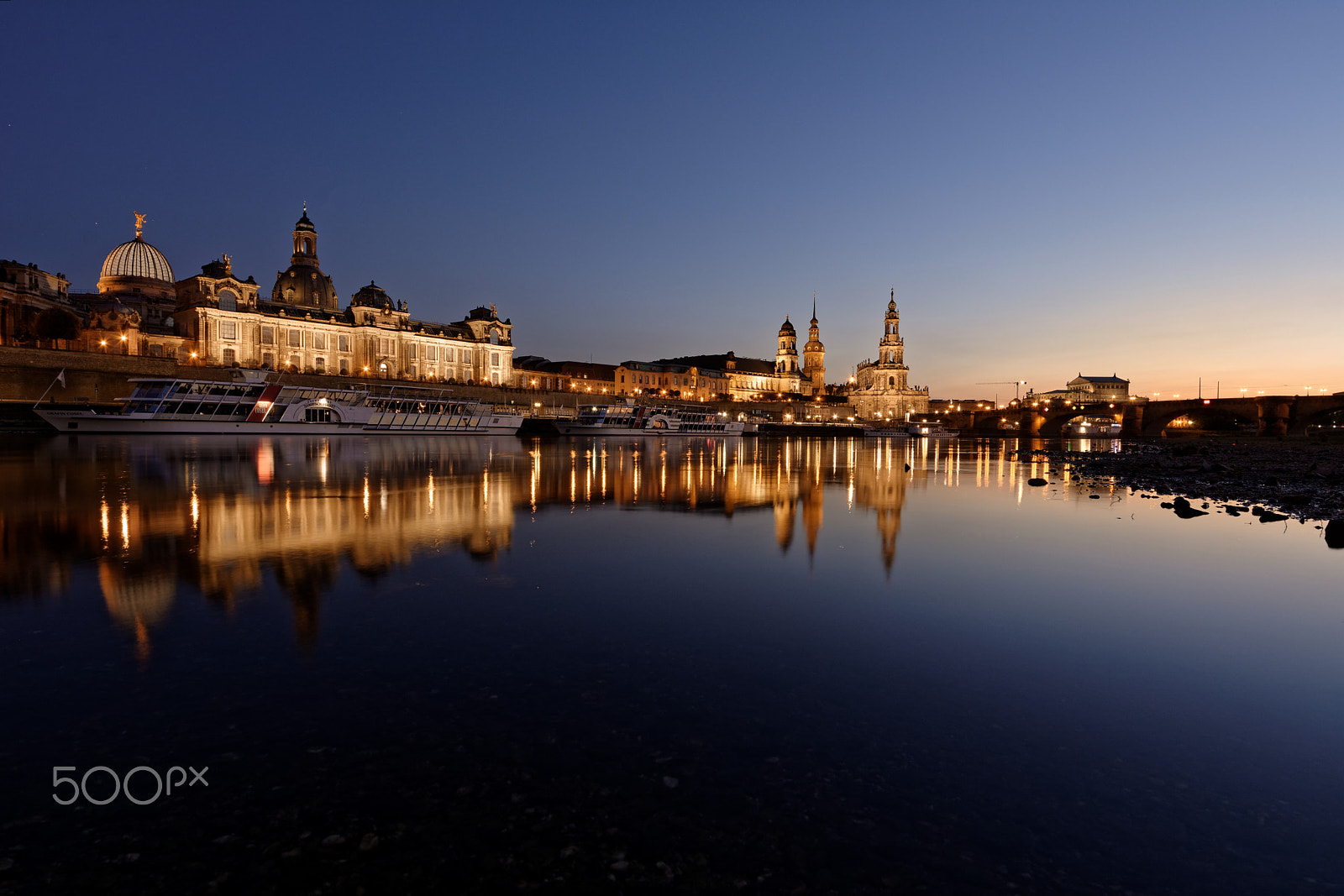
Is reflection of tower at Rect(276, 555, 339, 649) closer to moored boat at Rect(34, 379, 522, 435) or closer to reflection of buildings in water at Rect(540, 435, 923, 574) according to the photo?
reflection of buildings in water at Rect(540, 435, 923, 574)

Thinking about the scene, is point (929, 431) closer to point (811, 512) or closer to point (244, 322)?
point (244, 322)

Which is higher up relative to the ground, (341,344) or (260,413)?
(341,344)

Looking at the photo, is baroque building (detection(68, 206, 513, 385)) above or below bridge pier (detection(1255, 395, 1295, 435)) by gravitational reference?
above

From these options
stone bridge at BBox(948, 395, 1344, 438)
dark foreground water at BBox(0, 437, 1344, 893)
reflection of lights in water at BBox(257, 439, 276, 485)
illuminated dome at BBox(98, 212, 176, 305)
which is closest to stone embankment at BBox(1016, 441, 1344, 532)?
dark foreground water at BBox(0, 437, 1344, 893)

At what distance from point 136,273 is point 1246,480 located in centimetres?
12729

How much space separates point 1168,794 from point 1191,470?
32.7 meters

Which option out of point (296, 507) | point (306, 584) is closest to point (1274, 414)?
point (296, 507)

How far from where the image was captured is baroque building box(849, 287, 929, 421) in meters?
170

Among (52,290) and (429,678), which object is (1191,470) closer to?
(429,678)

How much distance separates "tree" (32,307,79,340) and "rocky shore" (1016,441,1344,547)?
9282 cm

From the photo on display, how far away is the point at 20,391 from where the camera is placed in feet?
200

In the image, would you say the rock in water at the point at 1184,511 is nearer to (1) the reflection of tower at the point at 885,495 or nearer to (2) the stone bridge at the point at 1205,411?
(1) the reflection of tower at the point at 885,495

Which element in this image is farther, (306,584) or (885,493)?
(885,493)

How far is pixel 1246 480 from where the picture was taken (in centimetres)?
2456
